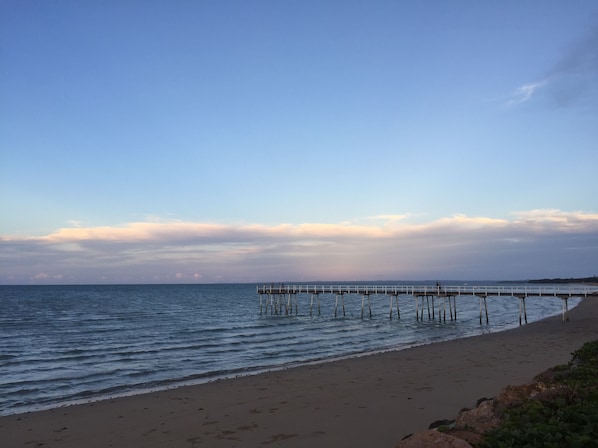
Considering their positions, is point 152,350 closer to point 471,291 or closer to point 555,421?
point 555,421

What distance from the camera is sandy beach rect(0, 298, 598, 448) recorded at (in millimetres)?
9508

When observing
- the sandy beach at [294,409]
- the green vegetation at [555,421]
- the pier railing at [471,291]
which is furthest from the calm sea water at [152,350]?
the green vegetation at [555,421]

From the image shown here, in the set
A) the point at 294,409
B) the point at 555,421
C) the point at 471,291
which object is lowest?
the point at 294,409

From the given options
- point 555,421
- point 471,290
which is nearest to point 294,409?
point 555,421

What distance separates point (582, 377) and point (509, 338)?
19793 mm

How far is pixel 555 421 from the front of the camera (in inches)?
217

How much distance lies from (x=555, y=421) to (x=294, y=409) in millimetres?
7271

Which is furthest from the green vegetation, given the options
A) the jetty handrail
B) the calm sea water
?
the jetty handrail

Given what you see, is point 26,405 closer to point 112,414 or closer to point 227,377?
point 112,414

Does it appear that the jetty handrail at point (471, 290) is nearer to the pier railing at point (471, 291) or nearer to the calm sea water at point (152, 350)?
the pier railing at point (471, 291)

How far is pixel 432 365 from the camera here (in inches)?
709

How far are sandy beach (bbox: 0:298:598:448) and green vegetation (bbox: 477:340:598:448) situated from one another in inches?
122

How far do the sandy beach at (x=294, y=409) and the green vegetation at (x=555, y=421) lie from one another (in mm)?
3092

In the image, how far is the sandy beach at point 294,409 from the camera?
9.51 metres
